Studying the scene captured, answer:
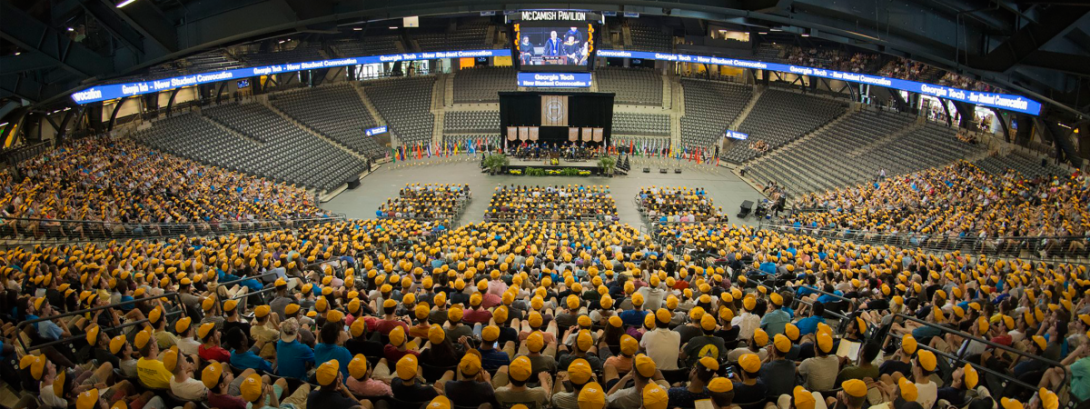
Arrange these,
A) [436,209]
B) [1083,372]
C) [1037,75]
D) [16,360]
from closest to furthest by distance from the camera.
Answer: [1083,372]
[16,360]
[1037,75]
[436,209]

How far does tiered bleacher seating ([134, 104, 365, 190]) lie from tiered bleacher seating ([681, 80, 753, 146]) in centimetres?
2480

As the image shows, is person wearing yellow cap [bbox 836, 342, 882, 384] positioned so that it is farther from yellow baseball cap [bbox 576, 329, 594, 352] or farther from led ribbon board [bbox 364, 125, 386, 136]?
led ribbon board [bbox 364, 125, 386, 136]

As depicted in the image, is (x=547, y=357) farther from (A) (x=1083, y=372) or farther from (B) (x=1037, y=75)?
(B) (x=1037, y=75)

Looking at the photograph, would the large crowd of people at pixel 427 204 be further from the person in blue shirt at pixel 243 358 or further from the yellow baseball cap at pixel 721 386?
the yellow baseball cap at pixel 721 386

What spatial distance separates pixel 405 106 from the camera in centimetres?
4706

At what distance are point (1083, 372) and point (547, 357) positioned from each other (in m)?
5.76

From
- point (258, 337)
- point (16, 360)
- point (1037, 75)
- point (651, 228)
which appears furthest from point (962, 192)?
point (16, 360)

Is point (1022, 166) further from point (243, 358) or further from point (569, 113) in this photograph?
point (243, 358)

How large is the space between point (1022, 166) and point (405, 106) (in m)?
39.9

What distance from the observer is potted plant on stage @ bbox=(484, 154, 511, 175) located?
36562 mm

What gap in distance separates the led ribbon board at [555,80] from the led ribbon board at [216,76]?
421 inches

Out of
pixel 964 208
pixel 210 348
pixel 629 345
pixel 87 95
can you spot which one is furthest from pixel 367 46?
pixel 629 345

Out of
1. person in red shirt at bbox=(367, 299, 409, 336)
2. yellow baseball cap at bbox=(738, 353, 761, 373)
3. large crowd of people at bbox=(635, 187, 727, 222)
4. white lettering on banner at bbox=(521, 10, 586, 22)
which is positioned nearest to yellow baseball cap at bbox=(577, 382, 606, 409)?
yellow baseball cap at bbox=(738, 353, 761, 373)

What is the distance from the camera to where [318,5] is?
15836 mm
